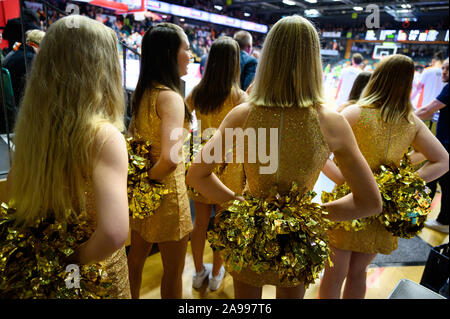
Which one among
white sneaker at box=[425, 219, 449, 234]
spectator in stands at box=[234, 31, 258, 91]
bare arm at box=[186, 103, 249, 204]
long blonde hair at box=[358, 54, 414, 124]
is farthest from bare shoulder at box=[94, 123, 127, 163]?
white sneaker at box=[425, 219, 449, 234]

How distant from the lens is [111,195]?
2.57ft

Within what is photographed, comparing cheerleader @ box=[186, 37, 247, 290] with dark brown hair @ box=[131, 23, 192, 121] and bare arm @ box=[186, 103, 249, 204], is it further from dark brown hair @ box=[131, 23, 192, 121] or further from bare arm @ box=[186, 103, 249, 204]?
bare arm @ box=[186, 103, 249, 204]

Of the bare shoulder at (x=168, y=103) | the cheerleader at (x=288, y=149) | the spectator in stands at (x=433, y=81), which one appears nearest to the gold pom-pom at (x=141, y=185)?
the bare shoulder at (x=168, y=103)

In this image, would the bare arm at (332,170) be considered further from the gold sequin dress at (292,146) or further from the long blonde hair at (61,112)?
the long blonde hair at (61,112)

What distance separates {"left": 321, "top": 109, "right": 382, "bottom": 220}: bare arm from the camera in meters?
1.03

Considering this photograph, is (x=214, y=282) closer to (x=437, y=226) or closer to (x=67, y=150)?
(x=67, y=150)

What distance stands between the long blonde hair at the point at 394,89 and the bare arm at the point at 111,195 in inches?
48.7

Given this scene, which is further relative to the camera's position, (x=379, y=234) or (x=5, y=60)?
(x=5, y=60)

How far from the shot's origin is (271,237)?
1021 millimetres

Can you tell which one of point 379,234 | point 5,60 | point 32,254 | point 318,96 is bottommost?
point 379,234

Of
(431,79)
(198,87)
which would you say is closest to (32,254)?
(198,87)

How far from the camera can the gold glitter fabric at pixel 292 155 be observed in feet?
3.35

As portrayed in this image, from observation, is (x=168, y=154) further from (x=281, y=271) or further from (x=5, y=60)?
(x=5, y=60)
